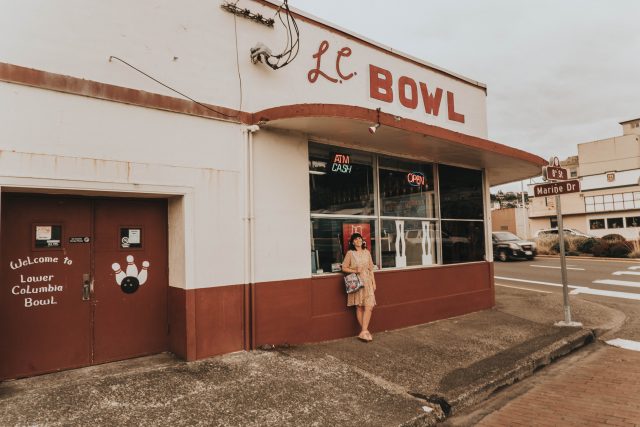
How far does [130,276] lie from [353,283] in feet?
10.6

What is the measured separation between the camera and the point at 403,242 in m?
7.98

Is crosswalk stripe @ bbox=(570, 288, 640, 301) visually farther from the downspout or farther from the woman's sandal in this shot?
the downspout

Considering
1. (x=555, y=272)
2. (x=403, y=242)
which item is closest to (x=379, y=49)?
(x=403, y=242)

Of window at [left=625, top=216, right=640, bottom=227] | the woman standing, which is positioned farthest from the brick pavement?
window at [left=625, top=216, right=640, bottom=227]

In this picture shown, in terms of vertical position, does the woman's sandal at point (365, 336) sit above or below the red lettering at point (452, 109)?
below

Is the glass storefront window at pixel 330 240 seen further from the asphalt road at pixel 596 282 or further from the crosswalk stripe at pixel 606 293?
the crosswalk stripe at pixel 606 293

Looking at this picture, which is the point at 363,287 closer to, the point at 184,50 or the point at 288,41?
the point at 288,41

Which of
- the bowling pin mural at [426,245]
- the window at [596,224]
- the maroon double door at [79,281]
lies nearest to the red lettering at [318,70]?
the maroon double door at [79,281]

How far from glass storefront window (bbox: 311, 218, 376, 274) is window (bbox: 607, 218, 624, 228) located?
35952 millimetres

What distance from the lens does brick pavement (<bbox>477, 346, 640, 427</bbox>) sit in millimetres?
4141

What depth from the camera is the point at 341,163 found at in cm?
704

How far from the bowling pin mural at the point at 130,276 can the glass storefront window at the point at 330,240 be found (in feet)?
8.24

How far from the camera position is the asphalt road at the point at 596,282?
9555 mm

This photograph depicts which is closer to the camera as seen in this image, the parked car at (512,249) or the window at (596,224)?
the parked car at (512,249)
